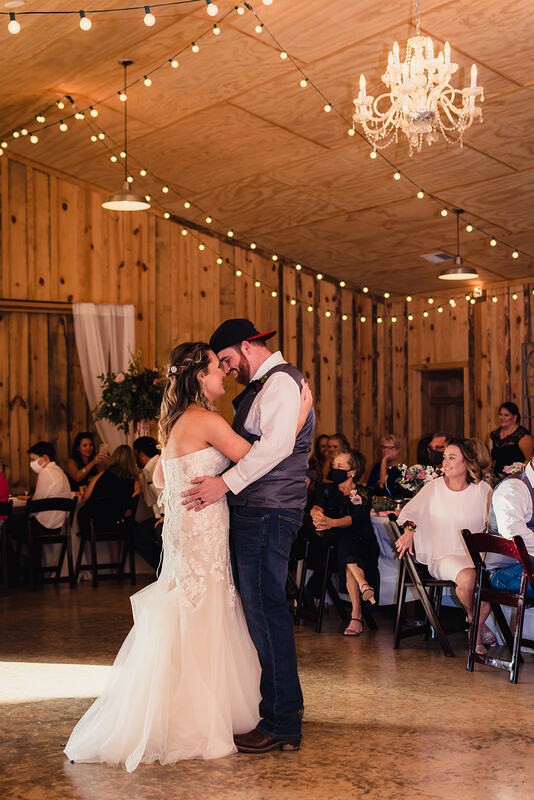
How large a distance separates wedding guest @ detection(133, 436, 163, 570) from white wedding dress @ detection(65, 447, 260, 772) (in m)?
3.71

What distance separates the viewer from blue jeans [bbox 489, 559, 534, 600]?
516 centimetres

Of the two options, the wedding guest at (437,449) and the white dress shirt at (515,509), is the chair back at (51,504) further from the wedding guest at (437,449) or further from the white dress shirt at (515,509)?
the white dress shirt at (515,509)

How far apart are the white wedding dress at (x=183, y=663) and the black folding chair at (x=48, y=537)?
4.58m

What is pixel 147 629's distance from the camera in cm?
386

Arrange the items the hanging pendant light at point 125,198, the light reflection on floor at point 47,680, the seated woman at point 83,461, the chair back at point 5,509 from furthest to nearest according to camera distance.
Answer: the seated woman at point 83,461 → the chair back at point 5,509 → the hanging pendant light at point 125,198 → the light reflection on floor at point 47,680

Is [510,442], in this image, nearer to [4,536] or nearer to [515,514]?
[515,514]

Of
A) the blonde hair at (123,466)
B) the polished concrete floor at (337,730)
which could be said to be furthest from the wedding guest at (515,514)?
the blonde hair at (123,466)

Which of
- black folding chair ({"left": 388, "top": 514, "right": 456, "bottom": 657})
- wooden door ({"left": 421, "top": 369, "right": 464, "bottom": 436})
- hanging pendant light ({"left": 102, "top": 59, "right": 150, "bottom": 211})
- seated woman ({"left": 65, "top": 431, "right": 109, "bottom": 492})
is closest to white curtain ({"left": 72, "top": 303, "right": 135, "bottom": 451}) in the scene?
seated woman ({"left": 65, "top": 431, "right": 109, "bottom": 492})

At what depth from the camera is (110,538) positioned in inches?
348

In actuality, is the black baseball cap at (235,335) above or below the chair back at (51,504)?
above

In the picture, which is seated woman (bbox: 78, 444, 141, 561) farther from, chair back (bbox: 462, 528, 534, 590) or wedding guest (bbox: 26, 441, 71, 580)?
chair back (bbox: 462, 528, 534, 590)

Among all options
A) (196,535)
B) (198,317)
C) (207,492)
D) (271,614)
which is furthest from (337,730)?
(198,317)

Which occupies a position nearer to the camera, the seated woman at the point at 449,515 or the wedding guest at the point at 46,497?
the seated woman at the point at 449,515

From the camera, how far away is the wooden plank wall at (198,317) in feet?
34.9
